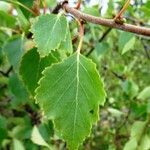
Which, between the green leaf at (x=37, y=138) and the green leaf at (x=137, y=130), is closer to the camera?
the green leaf at (x=37, y=138)

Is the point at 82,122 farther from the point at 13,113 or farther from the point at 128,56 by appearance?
the point at 128,56

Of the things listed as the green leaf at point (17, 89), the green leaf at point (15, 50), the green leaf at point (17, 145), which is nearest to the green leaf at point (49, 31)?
the green leaf at point (15, 50)

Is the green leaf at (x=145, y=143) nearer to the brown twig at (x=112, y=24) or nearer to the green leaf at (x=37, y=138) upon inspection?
the green leaf at (x=37, y=138)

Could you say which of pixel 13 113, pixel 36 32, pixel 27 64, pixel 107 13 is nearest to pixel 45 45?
pixel 36 32

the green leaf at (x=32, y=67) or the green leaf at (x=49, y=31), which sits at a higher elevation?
the green leaf at (x=49, y=31)

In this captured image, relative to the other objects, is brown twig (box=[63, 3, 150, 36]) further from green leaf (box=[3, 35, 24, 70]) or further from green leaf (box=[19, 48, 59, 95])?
green leaf (box=[3, 35, 24, 70])

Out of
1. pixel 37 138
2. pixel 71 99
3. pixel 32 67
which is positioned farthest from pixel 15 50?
pixel 37 138
